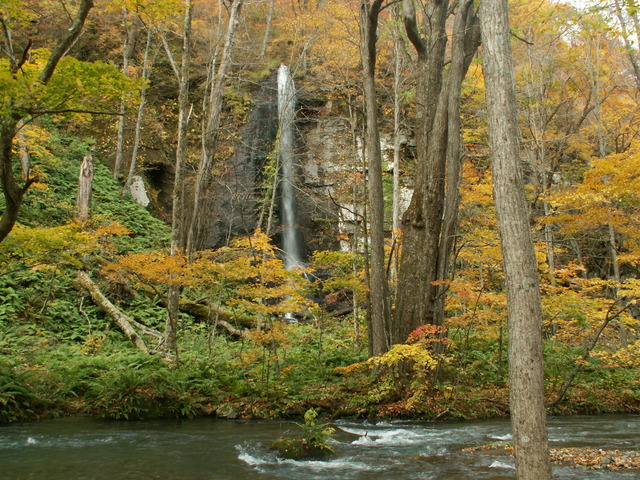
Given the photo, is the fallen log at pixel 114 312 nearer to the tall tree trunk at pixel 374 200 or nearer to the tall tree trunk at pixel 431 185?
the tall tree trunk at pixel 374 200

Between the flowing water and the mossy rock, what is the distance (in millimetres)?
113

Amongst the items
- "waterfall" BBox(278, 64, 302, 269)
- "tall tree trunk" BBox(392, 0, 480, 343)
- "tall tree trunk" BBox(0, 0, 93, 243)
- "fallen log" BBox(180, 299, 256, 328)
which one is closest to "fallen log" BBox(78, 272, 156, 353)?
"fallen log" BBox(180, 299, 256, 328)

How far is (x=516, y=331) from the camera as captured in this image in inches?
151

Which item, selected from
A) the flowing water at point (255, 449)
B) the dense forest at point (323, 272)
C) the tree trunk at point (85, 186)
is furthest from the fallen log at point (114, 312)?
the flowing water at point (255, 449)

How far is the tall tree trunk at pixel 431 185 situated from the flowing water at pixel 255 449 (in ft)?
6.88

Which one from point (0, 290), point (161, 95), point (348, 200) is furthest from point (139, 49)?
point (0, 290)

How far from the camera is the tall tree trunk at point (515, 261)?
12.1 ft

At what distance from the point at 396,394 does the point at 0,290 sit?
1007 centimetres

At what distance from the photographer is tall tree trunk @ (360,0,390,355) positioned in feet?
30.1

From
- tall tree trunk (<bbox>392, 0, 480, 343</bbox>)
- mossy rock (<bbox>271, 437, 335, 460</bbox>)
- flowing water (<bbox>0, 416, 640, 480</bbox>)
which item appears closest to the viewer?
flowing water (<bbox>0, 416, 640, 480</bbox>)

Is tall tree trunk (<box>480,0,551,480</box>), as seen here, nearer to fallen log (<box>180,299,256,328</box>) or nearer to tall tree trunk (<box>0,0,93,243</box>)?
tall tree trunk (<box>0,0,93,243</box>)

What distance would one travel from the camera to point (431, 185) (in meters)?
8.90

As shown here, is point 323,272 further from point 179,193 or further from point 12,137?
point 12,137

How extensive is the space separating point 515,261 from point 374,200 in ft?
19.1
